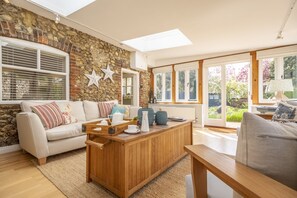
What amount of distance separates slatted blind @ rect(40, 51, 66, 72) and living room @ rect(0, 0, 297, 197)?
20mm

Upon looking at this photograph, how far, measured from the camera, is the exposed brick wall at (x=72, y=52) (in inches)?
102

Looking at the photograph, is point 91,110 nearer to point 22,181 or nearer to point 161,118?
point 22,181

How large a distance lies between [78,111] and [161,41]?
10.1 feet

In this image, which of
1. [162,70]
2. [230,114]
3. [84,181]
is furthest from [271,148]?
[162,70]

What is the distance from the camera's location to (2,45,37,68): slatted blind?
2.65 m

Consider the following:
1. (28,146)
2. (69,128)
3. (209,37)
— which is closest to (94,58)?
(69,128)

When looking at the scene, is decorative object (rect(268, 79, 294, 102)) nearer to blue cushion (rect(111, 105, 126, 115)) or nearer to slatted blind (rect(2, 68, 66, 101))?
blue cushion (rect(111, 105, 126, 115))

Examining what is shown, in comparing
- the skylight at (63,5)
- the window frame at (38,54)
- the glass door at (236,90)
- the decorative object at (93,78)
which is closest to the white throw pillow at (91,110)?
the window frame at (38,54)

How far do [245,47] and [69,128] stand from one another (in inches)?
185

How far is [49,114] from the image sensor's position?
246 cm

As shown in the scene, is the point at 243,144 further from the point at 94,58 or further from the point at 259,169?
the point at 94,58

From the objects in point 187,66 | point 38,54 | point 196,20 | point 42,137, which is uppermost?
point 196,20


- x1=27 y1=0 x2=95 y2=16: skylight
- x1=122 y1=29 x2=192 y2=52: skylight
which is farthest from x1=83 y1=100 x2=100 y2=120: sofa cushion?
x1=122 y1=29 x2=192 y2=52: skylight

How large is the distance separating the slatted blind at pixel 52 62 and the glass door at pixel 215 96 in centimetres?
423
